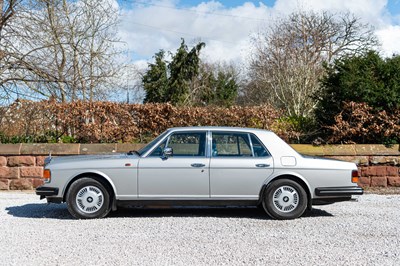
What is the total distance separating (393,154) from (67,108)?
773 cm

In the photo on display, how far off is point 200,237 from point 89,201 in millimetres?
2067

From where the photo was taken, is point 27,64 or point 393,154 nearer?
point 393,154

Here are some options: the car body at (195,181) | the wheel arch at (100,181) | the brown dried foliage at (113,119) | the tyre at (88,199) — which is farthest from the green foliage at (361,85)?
the tyre at (88,199)

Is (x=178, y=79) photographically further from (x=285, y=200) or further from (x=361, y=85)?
(x=285, y=200)

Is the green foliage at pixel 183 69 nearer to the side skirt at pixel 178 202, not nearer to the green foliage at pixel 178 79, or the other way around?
the green foliage at pixel 178 79

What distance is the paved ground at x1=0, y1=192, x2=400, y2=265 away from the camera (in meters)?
5.02

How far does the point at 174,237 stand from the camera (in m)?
5.94

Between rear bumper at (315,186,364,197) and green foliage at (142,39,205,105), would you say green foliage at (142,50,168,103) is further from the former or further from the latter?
rear bumper at (315,186,364,197)

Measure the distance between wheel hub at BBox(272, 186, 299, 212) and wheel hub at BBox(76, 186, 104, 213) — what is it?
2.65 meters

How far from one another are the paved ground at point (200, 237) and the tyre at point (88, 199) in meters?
0.16

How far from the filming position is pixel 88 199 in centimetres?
712

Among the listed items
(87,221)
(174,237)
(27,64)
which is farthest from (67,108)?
(174,237)

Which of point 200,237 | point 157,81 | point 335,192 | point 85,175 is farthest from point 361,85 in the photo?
point 157,81

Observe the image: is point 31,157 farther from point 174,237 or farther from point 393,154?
point 393,154
